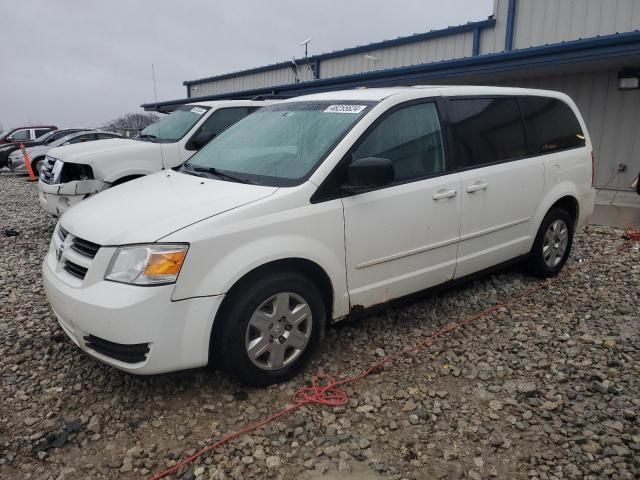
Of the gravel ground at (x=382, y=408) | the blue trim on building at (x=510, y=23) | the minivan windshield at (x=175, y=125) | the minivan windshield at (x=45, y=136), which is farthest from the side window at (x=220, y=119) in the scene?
the minivan windshield at (x=45, y=136)

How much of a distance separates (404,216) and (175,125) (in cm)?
514

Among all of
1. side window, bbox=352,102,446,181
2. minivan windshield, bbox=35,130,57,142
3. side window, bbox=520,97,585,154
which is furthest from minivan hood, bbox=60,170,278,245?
minivan windshield, bbox=35,130,57,142

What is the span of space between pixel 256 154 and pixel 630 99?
27.6 ft

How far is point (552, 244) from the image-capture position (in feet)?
16.4

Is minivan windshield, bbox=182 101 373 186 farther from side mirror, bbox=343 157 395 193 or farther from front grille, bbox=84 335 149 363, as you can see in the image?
front grille, bbox=84 335 149 363

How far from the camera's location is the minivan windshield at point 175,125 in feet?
24.2

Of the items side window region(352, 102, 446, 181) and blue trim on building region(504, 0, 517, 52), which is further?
blue trim on building region(504, 0, 517, 52)

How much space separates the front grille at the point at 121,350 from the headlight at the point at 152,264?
0.34m

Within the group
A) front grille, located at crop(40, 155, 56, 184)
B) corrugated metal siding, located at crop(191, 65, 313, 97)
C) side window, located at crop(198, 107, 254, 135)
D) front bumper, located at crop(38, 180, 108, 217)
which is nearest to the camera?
front bumper, located at crop(38, 180, 108, 217)

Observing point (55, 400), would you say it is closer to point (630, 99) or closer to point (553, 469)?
point (553, 469)

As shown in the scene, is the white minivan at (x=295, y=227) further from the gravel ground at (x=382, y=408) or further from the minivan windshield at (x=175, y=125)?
the minivan windshield at (x=175, y=125)

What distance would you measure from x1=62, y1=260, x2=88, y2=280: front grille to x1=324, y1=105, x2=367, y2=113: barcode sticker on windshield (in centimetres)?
198

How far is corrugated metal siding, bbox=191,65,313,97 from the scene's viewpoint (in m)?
18.1

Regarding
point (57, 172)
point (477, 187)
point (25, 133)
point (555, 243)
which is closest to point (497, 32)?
point (555, 243)
